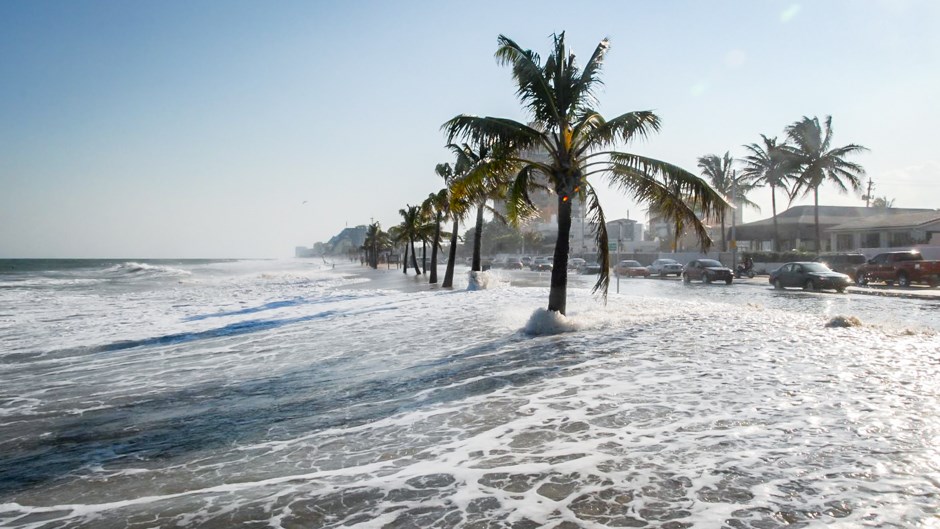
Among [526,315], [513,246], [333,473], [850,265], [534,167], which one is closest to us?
[333,473]

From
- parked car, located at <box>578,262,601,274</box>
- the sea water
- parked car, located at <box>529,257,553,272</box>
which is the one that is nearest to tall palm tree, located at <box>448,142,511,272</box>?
the sea water

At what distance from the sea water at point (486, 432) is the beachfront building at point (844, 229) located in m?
35.0

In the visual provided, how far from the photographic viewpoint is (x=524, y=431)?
564cm

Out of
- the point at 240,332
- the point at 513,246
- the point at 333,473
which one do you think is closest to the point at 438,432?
the point at 333,473

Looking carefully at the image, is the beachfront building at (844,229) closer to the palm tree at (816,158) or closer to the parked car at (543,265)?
the palm tree at (816,158)

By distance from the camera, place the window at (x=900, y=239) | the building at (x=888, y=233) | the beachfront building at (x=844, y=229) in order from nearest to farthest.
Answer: the building at (x=888, y=233) → the beachfront building at (x=844, y=229) → the window at (x=900, y=239)

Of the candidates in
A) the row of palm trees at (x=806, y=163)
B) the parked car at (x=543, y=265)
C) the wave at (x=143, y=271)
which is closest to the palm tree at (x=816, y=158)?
the row of palm trees at (x=806, y=163)

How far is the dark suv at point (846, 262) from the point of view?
32.0 m

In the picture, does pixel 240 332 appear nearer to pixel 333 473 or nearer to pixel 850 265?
pixel 333 473

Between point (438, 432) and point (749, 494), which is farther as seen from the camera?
point (438, 432)

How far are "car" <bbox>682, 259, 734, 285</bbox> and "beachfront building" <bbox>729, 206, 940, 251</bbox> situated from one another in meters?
13.0

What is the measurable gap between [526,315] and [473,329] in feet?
10.3

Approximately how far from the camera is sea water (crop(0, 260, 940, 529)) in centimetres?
391

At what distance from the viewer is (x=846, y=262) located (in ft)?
108
